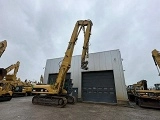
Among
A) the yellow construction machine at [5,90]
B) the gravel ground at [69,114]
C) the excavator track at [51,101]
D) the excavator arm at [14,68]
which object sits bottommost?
the gravel ground at [69,114]

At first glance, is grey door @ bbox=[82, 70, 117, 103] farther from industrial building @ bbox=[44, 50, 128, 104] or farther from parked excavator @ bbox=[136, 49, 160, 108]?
parked excavator @ bbox=[136, 49, 160, 108]

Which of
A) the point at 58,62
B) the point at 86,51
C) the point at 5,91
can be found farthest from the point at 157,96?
the point at 5,91

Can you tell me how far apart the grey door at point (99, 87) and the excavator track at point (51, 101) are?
14.1 ft

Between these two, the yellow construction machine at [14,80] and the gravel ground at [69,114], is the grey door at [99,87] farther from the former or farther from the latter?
the yellow construction machine at [14,80]

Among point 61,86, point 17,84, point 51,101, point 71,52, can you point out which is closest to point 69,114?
point 51,101

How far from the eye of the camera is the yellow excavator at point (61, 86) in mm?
8688

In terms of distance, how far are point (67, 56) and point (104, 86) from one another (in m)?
5.44

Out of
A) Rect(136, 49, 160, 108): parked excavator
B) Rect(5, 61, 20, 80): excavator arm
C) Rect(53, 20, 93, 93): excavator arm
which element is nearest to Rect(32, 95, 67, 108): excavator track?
Rect(53, 20, 93, 93): excavator arm

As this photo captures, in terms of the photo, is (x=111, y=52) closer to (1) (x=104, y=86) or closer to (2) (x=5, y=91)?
(1) (x=104, y=86)

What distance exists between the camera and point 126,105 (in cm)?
992

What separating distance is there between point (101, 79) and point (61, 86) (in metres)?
4.87

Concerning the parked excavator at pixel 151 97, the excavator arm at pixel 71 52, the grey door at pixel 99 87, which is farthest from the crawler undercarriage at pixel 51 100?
the parked excavator at pixel 151 97

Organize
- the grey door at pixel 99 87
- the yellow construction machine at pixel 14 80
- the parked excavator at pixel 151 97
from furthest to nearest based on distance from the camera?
the yellow construction machine at pixel 14 80 → the grey door at pixel 99 87 → the parked excavator at pixel 151 97

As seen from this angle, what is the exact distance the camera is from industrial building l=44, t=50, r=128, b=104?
10875 millimetres
